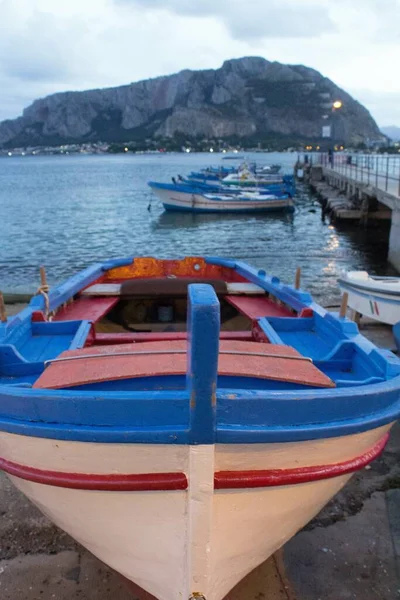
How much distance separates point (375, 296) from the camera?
33.3ft

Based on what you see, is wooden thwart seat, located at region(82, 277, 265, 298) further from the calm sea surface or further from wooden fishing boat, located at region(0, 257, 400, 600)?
the calm sea surface

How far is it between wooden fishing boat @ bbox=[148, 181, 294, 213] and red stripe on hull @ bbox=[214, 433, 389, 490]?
33412 mm

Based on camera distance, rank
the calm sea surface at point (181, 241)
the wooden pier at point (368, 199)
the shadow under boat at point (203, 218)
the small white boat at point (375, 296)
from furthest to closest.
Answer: the shadow under boat at point (203, 218) < the calm sea surface at point (181, 241) < the wooden pier at point (368, 199) < the small white boat at point (375, 296)

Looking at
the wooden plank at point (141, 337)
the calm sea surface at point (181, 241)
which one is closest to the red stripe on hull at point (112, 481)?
the wooden plank at point (141, 337)

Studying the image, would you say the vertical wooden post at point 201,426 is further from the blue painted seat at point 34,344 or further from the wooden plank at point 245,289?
the wooden plank at point 245,289

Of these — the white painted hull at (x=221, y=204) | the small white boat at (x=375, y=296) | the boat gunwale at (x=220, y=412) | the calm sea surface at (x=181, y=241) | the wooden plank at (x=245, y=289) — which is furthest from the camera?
the white painted hull at (x=221, y=204)

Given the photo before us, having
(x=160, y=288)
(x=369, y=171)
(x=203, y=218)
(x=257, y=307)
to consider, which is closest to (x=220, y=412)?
(x=257, y=307)

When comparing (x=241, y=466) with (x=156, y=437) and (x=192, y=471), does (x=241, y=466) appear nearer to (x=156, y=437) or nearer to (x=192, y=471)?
(x=192, y=471)

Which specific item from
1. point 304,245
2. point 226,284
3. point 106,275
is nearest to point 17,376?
point 226,284

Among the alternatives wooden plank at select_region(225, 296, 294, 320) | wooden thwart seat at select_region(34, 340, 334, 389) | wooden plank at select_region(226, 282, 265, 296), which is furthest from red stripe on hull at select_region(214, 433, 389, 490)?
wooden plank at select_region(226, 282, 265, 296)

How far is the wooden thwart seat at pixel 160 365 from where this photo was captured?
3209mm

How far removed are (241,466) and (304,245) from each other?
2435 cm

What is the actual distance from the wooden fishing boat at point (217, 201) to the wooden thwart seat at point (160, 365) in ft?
108

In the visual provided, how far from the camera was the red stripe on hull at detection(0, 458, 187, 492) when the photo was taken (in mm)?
2988
